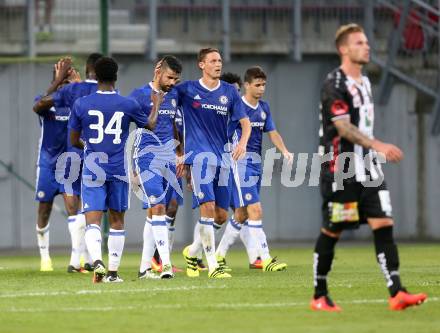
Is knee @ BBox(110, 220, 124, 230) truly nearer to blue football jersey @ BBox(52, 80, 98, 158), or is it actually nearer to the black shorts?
blue football jersey @ BBox(52, 80, 98, 158)

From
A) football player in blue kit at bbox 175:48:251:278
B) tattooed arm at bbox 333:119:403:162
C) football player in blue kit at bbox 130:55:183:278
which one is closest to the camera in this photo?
tattooed arm at bbox 333:119:403:162

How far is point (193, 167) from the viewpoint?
13695 millimetres

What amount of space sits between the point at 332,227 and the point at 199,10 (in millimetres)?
15242

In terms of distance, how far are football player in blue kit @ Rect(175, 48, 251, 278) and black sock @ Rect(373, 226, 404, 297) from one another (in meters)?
3.99

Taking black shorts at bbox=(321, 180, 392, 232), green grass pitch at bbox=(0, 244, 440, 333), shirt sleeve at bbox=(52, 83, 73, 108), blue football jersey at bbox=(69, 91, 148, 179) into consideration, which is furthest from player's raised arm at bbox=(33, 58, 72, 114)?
black shorts at bbox=(321, 180, 392, 232)

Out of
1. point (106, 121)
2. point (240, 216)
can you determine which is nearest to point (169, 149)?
point (106, 121)

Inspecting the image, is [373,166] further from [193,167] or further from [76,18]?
[76,18]

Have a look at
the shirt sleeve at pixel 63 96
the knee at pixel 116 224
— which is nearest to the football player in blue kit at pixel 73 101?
the shirt sleeve at pixel 63 96

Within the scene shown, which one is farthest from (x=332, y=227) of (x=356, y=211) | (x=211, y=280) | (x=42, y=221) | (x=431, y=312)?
(x=42, y=221)

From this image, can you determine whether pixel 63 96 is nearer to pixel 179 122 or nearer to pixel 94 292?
pixel 179 122

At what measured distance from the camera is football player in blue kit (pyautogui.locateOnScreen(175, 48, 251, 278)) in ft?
44.8

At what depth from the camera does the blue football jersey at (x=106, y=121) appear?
12.6m

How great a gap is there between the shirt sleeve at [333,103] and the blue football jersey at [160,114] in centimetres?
428

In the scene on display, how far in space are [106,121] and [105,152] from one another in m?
0.31
